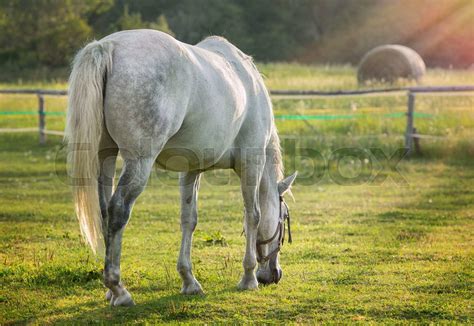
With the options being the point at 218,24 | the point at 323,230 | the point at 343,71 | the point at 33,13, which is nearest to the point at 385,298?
the point at 323,230

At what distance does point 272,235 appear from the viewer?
6219 millimetres

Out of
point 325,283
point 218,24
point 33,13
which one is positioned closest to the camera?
point 325,283

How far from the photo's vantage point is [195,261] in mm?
6746

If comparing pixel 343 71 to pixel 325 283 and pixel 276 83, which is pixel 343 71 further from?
pixel 325 283

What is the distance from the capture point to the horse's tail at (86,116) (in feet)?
14.9

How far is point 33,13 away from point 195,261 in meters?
33.4

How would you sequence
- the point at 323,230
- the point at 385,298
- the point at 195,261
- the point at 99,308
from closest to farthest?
1. the point at 99,308
2. the point at 385,298
3. the point at 195,261
4. the point at 323,230

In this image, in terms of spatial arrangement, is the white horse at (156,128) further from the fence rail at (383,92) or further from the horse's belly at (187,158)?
the fence rail at (383,92)

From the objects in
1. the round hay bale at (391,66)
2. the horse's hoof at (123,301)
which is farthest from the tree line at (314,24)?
the horse's hoof at (123,301)

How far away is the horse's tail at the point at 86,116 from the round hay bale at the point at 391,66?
20.7 m

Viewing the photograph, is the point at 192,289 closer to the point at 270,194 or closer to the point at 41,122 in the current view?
the point at 270,194

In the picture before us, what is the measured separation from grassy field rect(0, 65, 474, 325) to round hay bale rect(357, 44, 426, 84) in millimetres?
9071

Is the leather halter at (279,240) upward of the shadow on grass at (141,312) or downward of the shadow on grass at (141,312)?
A: upward

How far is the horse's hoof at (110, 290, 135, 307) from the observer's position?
16.4 ft
